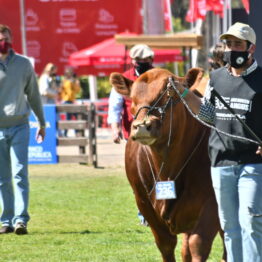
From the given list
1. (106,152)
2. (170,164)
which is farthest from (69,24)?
(170,164)

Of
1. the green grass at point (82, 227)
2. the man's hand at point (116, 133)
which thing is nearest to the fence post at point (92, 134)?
the green grass at point (82, 227)

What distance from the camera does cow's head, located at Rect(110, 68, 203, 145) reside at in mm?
7367

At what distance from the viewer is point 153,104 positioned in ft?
24.9

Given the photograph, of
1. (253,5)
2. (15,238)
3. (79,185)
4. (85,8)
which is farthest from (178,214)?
(85,8)

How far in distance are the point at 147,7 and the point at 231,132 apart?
18.3 m

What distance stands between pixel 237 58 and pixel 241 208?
1.12m

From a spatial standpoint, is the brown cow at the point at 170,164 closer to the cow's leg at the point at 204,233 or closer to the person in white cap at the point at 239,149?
the cow's leg at the point at 204,233

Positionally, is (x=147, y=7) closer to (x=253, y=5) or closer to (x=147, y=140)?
(x=253, y=5)

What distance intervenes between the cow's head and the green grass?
7.49ft

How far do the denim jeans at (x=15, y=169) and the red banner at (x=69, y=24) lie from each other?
21355 mm

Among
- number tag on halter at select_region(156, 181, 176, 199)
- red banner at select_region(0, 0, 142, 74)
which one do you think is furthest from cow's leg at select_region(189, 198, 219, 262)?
red banner at select_region(0, 0, 142, 74)

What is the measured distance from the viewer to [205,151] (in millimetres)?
8281

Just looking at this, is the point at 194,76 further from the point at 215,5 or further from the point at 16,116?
the point at 215,5

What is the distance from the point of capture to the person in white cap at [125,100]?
10422mm
